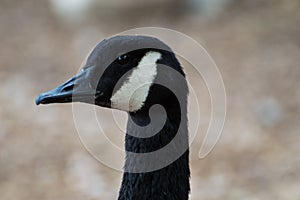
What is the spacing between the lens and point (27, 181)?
14.9 ft

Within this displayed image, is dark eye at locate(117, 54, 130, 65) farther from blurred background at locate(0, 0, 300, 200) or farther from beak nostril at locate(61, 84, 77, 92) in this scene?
blurred background at locate(0, 0, 300, 200)

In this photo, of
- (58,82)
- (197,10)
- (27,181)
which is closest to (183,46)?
(197,10)

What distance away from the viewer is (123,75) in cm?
238

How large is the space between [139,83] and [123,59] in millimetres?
111

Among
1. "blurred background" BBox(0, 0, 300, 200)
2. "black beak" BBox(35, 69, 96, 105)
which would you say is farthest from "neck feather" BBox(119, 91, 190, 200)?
"blurred background" BBox(0, 0, 300, 200)

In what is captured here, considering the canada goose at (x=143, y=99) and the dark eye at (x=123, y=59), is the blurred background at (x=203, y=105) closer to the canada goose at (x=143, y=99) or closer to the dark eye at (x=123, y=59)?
the canada goose at (x=143, y=99)

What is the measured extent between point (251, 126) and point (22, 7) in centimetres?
333

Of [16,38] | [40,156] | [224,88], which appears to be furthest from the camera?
[16,38]

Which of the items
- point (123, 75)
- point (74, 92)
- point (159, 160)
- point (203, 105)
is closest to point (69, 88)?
point (74, 92)

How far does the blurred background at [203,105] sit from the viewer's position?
4.48m

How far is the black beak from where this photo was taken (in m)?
2.37

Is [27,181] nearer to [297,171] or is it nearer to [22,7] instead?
[297,171]

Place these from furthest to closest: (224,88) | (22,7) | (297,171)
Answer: (22,7)
(224,88)
(297,171)

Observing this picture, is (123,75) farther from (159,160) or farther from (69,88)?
(159,160)
